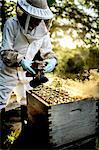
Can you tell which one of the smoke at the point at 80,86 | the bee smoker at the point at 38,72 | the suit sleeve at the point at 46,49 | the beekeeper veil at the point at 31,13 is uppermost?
the beekeeper veil at the point at 31,13

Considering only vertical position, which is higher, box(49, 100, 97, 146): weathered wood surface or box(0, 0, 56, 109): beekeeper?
box(0, 0, 56, 109): beekeeper

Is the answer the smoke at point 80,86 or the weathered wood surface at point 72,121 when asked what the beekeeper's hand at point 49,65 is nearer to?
the smoke at point 80,86

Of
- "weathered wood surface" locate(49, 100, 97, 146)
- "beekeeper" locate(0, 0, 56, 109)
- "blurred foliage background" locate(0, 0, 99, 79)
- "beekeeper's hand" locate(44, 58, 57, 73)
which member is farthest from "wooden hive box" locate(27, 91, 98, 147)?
"blurred foliage background" locate(0, 0, 99, 79)

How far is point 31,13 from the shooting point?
102 inches

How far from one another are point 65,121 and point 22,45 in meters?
1.02

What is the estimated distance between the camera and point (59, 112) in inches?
96.7

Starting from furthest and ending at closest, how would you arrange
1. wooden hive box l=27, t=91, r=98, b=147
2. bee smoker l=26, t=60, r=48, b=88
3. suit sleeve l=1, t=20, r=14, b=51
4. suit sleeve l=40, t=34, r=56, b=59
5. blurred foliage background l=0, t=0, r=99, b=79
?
blurred foliage background l=0, t=0, r=99, b=79
suit sleeve l=40, t=34, r=56, b=59
suit sleeve l=1, t=20, r=14, b=51
bee smoker l=26, t=60, r=48, b=88
wooden hive box l=27, t=91, r=98, b=147

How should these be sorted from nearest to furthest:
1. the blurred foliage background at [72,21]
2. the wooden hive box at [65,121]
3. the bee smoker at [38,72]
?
1. the wooden hive box at [65,121]
2. the bee smoker at [38,72]
3. the blurred foliage background at [72,21]

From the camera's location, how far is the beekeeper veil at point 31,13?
8.57 ft

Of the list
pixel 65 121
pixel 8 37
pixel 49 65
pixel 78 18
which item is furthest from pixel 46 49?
pixel 78 18

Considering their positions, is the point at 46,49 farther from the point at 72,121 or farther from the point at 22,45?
the point at 72,121

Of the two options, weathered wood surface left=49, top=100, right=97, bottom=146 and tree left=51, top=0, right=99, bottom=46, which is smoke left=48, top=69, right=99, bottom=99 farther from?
tree left=51, top=0, right=99, bottom=46

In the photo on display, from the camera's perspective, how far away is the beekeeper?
106 inches

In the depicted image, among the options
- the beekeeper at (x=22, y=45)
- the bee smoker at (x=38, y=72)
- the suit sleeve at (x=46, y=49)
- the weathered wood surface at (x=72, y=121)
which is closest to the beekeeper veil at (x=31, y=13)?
the beekeeper at (x=22, y=45)
